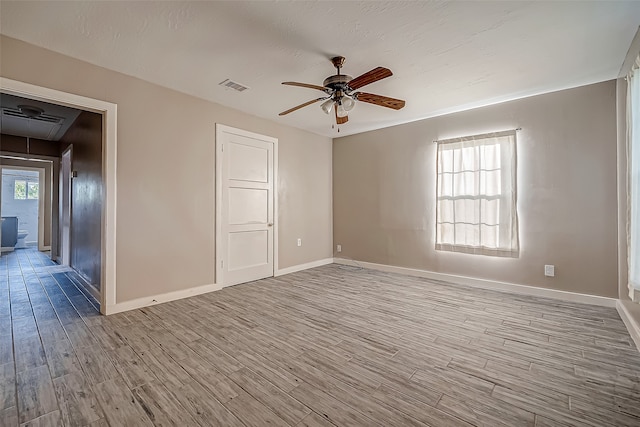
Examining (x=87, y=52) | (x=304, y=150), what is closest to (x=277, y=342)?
(x=87, y=52)

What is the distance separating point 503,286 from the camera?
3.79 meters

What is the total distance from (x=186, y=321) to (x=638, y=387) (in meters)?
3.51

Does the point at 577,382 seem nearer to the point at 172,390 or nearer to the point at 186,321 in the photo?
the point at 172,390

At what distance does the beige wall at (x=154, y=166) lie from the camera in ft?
8.75

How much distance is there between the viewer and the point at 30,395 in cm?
164

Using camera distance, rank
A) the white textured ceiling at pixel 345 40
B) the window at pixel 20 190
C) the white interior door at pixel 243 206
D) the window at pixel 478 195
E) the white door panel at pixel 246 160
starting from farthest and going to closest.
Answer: the window at pixel 20 190 < the white door panel at pixel 246 160 < the white interior door at pixel 243 206 < the window at pixel 478 195 < the white textured ceiling at pixel 345 40

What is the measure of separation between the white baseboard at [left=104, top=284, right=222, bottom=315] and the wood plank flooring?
0.13 m

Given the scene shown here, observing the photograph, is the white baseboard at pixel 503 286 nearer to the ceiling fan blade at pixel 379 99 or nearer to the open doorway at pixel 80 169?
the ceiling fan blade at pixel 379 99

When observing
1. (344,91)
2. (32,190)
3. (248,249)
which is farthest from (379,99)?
(32,190)

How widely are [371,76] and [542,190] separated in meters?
2.83

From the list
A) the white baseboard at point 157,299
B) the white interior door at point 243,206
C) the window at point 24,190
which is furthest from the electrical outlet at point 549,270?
the window at point 24,190

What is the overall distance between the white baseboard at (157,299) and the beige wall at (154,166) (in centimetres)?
6

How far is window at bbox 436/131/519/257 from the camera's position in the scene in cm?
371

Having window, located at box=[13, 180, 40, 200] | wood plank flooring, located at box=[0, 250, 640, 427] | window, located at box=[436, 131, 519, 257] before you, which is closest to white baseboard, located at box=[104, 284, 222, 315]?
wood plank flooring, located at box=[0, 250, 640, 427]
